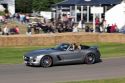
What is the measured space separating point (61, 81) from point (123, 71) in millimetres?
4134

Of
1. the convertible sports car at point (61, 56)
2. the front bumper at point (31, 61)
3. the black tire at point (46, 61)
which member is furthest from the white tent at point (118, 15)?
the front bumper at point (31, 61)

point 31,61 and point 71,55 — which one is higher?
point 71,55

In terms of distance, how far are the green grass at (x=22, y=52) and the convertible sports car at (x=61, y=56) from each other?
210 centimetres

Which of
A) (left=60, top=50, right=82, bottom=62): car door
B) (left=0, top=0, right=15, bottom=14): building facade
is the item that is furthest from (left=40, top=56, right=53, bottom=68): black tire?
(left=0, top=0, right=15, bottom=14): building facade

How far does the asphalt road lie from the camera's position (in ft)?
58.8

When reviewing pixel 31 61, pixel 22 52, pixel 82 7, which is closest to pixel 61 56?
pixel 31 61

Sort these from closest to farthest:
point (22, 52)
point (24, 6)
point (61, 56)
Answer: point (61, 56) < point (22, 52) < point (24, 6)

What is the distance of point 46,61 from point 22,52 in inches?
270

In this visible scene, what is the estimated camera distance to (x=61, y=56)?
2266 centimetres

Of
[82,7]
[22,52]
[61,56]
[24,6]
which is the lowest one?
[22,52]

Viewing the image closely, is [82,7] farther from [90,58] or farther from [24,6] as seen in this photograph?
[24,6]

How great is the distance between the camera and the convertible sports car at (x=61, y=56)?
867 inches

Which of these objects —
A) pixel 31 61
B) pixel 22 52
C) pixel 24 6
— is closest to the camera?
pixel 31 61

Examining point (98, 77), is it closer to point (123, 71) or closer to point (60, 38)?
point (123, 71)
